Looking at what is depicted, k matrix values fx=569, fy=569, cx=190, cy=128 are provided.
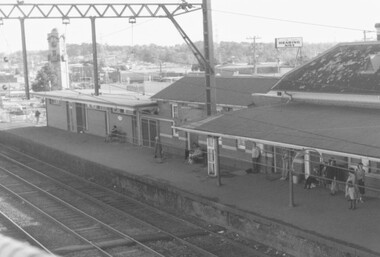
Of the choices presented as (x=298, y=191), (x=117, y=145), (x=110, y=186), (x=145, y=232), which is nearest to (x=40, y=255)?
(x=145, y=232)

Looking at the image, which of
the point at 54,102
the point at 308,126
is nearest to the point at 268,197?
the point at 308,126

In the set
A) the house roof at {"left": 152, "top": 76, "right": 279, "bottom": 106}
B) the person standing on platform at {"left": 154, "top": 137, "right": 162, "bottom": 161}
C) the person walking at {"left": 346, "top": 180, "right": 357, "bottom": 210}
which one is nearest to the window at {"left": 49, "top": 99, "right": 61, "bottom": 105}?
the house roof at {"left": 152, "top": 76, "right": 279, "bottom": 106}

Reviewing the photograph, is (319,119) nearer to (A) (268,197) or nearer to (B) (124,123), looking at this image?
(A) (268,197)

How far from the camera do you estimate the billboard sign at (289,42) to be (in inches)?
1699

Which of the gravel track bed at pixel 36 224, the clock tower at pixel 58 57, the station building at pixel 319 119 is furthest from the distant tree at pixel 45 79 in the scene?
the station building at pixel 319 119

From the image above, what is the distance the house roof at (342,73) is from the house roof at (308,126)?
27.1 inches

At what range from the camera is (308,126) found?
15.3m

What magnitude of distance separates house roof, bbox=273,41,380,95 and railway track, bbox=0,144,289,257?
238 inches

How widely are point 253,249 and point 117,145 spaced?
15.0 meters

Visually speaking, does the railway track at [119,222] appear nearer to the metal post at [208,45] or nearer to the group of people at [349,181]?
the group of people at [349,181]

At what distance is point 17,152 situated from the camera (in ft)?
107

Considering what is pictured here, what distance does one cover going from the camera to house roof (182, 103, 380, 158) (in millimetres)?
13156

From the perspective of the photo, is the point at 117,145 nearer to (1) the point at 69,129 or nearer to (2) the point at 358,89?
(1) the point at 69,129

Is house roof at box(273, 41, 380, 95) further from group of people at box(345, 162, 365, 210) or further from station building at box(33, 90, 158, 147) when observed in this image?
station building at box(33, 90, 158, 147)
